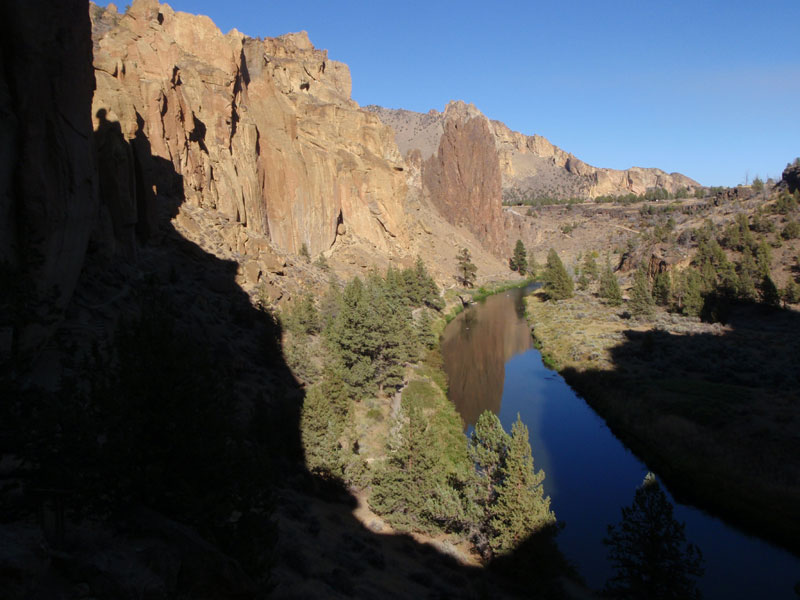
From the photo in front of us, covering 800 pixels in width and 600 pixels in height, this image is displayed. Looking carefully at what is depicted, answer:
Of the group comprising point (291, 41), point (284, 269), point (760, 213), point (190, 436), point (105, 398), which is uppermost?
point (291, 41)

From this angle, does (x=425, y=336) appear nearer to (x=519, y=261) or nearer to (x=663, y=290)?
(x=663, y=290)

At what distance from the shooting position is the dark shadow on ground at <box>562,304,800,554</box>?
20328mm

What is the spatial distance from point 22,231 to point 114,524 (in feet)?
30.5

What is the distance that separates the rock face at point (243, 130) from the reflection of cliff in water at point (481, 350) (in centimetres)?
2090

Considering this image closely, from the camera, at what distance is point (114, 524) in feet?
24.1

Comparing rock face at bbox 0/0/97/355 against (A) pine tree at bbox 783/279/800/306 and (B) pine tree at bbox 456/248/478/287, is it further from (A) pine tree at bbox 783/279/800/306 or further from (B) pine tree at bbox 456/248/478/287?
(B) pine tree at bbox 456/248/478/287

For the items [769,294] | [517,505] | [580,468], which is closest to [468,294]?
[769,294]

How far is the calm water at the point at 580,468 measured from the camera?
1722cm

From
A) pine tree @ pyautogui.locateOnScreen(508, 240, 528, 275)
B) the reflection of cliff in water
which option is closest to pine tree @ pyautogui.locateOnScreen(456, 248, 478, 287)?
the reflection of cliff in water

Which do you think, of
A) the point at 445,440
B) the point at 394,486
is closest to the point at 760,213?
the point at 445,440

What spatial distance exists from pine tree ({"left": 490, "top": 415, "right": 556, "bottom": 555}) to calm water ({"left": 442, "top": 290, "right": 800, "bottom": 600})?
400 cm

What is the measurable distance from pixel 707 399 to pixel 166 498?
3136 cm

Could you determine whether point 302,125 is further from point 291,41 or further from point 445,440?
point 445,440

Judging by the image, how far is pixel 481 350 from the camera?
4778cm
